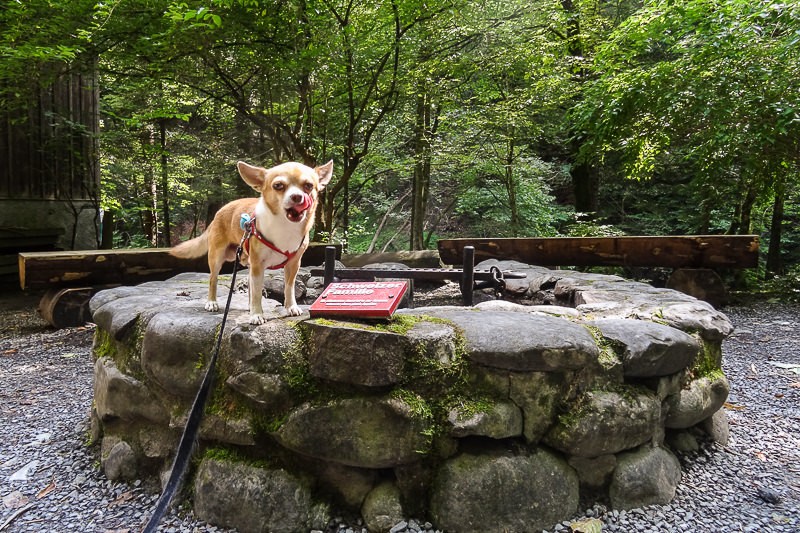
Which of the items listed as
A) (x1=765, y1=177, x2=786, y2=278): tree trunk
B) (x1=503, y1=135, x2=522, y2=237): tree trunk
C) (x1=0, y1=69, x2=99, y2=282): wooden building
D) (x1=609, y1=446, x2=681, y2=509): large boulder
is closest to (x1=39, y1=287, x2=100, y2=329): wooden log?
(x1=0, y1=69, x2=99, y2=282): wooden building

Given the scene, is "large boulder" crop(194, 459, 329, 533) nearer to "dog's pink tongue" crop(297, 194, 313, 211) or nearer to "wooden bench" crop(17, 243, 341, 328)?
"dog's pink tongue" crop(297, 194, 313, 211)

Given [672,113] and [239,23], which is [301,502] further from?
[672,113]

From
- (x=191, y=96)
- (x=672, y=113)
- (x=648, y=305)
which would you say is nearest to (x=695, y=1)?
(x=672, y=113)

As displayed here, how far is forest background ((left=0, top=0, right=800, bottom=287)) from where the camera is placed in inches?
253

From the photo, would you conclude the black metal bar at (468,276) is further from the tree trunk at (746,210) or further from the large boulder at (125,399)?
the tree trunk at (746,210)

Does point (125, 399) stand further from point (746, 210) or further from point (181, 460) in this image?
point (746, 210)

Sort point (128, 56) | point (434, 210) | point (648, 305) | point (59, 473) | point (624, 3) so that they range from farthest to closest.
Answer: point (434, 210)
point (624, 3)
point (128, 56)
point (648, 305)
point (59, 473)

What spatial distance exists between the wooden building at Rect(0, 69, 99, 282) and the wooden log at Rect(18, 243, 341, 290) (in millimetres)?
3065

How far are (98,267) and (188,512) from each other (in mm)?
4672

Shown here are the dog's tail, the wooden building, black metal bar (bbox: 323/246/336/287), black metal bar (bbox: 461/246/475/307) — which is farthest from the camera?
the wooden building

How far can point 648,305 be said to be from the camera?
3.35m

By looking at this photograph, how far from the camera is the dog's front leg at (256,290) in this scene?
2369 millimetres

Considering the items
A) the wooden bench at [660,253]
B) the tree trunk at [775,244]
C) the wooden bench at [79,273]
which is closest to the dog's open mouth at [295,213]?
the wooden bench at [79,273]

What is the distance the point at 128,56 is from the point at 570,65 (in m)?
8.48
